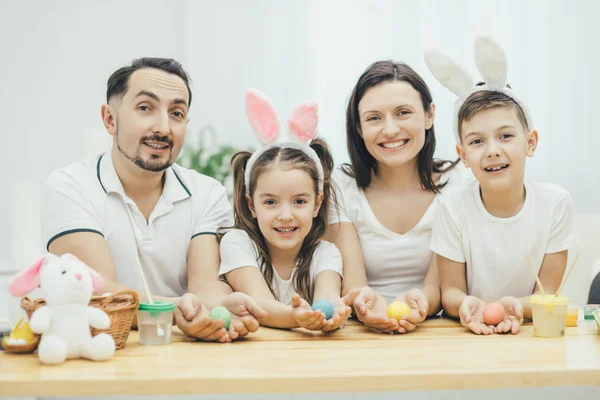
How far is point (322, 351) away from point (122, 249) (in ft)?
2.24

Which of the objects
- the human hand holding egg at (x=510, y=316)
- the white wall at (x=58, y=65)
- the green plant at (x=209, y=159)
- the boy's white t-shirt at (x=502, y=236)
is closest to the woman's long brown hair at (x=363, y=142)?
the boy's white t-shirt at (x=502, y=236)

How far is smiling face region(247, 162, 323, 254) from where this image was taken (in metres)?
1.74

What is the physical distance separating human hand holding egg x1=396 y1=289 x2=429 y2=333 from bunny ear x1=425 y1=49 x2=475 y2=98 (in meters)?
0.51

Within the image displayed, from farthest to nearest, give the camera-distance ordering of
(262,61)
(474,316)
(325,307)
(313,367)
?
1. (262,61)
2. (474,316)
3. (325,307)
4. (313,367)

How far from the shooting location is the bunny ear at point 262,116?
5.66 feet

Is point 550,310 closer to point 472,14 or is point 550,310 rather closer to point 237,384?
point 237,384

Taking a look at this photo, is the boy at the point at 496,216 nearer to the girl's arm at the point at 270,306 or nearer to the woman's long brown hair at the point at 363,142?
the woman's long brown hair at the point at 363,142

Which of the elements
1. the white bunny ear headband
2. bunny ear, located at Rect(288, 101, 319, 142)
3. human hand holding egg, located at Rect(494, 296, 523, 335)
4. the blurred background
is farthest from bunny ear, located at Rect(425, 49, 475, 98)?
the blurred background

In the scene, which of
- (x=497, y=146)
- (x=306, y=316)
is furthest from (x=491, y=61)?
(x=306, y=316)

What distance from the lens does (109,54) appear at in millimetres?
3582

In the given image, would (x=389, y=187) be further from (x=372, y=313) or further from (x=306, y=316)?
(x=306, y=316)

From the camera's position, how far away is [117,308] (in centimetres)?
131

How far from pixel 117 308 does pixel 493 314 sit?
0.82 meters

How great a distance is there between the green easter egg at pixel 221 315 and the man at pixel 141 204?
0.64 ft
